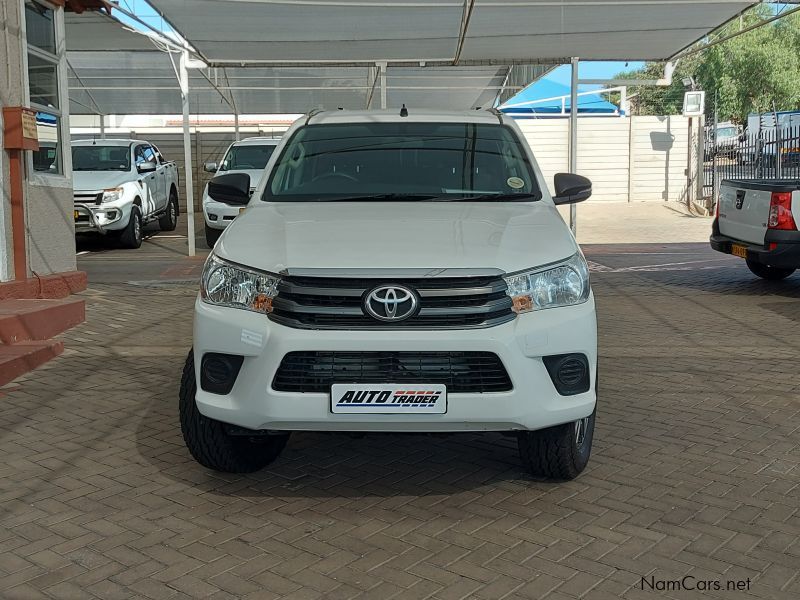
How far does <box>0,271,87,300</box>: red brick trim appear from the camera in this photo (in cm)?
894

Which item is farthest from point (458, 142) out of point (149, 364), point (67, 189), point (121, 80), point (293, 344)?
point (121, 80)

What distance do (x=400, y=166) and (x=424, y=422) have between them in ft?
6.50

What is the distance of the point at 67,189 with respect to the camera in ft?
35.0

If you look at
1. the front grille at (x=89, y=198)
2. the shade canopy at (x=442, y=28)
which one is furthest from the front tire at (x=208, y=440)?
the front grille at (x=89, y=198)

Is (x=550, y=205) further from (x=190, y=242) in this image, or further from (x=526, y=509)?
(x=190, y=242)

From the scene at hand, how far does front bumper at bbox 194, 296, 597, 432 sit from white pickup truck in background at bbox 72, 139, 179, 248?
13189 millimetres

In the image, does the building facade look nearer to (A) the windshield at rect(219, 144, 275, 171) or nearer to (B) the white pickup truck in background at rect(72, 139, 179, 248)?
(B) the white pickup truck in background at rect(72, 139, 179, 248)

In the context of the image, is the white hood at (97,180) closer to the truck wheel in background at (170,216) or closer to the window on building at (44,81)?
the truck wheel in background at (170,216)

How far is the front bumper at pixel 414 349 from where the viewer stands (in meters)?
3.95

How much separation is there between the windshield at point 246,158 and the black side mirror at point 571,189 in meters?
12.4

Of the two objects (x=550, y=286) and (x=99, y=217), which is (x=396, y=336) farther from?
(x=99, y=217)

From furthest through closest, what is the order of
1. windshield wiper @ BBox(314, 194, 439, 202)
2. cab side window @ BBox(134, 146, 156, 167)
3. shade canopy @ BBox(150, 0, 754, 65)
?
1. cab side window @ BBox(134, 146, 156, 167)
2. shade canopy @ BBox(150, 0, 754, 65)
3. windshield wiper @ BBox(314, 194, 439, 202)

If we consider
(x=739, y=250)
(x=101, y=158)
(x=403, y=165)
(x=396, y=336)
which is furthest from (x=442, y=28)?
(x=396, y=336)

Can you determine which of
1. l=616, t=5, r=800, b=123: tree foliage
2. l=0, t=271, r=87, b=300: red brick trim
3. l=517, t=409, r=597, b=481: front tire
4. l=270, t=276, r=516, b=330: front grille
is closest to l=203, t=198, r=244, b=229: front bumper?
l=0, t=271, r=87, b=300: red brick trim
